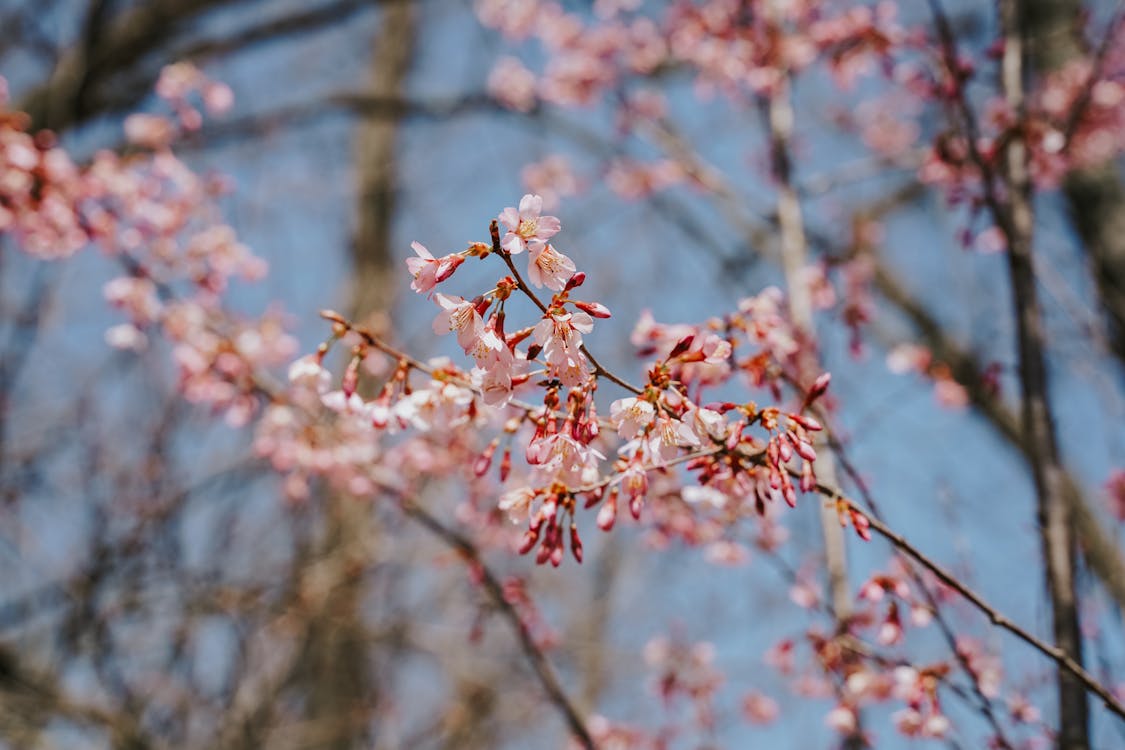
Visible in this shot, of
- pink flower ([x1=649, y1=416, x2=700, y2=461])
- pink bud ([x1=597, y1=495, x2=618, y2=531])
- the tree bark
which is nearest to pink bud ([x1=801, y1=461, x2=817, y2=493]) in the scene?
pink flower ([x1=649, y1=416, x2=700, y2=461])

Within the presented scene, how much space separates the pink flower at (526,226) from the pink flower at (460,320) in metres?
0.11

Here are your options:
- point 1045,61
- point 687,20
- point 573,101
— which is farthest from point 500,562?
point 1045,61

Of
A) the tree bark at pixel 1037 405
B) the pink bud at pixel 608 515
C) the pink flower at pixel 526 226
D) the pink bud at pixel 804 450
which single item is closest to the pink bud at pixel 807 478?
the pink bud at pixel 804 450

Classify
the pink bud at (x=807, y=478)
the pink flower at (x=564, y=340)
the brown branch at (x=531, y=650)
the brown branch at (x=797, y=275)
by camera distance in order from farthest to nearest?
the brown branch at (x=797, y=275) < the brown branch at (x=531, y=650) < the pink bud at (x=807, y=478) < the pink flower at (x=564, y=340)

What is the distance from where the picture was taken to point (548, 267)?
4.19 ft

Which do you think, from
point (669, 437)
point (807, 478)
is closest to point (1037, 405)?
point (807, 478)

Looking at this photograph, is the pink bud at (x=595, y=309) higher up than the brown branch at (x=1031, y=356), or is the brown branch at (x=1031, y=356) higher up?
the brown branch at (x=1031, y=356)

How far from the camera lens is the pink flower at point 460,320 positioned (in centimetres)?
128

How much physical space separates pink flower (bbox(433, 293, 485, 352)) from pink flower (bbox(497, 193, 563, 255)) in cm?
11

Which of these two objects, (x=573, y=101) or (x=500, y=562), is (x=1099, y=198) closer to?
(x=573, y=101)

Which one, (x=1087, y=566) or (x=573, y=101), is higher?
(x=573, y=101)

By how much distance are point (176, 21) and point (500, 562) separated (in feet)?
13.8

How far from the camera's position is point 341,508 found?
4.64 meters

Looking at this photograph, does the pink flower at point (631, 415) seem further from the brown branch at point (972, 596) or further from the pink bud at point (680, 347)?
the brown branch at point (972, 596)
